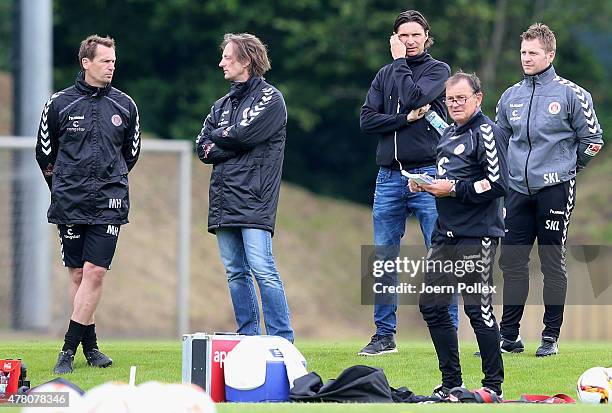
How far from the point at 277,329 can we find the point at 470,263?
1.88 m

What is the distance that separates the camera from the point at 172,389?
21.3ft

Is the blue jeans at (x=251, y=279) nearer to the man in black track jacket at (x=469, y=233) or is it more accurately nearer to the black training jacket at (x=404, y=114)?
the black training jacket at (x=404, y=114)

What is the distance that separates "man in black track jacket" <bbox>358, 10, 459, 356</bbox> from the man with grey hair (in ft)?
2.12

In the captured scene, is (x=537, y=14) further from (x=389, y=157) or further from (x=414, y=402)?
(x=414, y=402)

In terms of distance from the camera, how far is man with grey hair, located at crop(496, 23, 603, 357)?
10.5 m

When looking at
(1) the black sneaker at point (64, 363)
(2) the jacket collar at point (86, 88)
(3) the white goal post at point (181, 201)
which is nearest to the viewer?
(1) the black sneaker at point (64, 363)

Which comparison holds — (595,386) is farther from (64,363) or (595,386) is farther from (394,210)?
(64,363)

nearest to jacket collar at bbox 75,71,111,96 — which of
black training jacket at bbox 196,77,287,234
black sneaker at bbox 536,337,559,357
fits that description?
black training jacket at bbox 196,77,287,234

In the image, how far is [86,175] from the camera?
10047 millimetres

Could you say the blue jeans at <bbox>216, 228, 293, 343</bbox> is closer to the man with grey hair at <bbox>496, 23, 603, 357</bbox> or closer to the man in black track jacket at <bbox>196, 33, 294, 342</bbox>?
the man in black track jacket at <bbox>196, 33, 294, 342</bbox>

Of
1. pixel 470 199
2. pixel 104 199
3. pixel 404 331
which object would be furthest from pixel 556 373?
pixel 404 331

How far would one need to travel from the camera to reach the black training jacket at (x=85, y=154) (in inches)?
395

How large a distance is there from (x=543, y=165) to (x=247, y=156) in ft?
7.36

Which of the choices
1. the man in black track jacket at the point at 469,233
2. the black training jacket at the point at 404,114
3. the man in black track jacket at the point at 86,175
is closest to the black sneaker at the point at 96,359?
the man in black track jacket at the point at 86,175
